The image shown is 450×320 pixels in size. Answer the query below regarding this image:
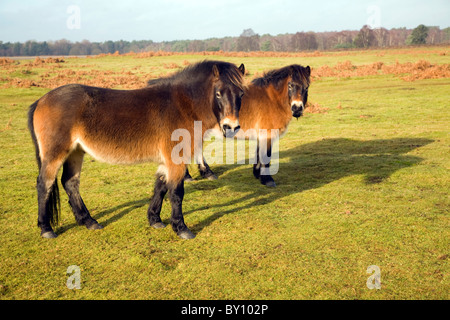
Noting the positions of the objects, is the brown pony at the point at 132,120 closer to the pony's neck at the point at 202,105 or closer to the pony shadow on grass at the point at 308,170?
the pony's neck at the point at 202,105

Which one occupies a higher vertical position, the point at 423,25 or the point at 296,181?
the point at 423,25

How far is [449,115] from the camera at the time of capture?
1487 centimetres

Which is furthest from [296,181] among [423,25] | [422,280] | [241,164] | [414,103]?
[423,25]

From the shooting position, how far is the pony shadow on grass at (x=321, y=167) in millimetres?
6840

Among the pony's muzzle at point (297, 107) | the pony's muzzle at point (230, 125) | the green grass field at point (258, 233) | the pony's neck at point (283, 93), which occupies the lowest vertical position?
the green grass field at point (258, 233)

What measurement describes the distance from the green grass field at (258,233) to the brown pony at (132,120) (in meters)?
0.59

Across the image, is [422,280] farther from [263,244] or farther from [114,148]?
[114,148]

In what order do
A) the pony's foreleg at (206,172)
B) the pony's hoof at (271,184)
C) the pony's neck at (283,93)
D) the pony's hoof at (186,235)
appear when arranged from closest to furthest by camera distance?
the pony's hoof at (186,235) < the pony's hoof at (271,184) < the pony's neck at (283,93) < the pony's foreleg at (206,172)

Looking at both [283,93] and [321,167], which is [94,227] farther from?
[321,167]

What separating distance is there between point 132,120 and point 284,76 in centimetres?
426

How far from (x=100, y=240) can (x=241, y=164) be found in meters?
5.14

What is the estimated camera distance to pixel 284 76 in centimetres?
809

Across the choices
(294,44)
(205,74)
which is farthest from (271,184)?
(294,44)

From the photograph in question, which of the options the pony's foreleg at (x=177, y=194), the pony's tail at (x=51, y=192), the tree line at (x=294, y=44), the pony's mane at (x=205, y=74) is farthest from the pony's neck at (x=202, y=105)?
the tree line at (x=294, y=44)
